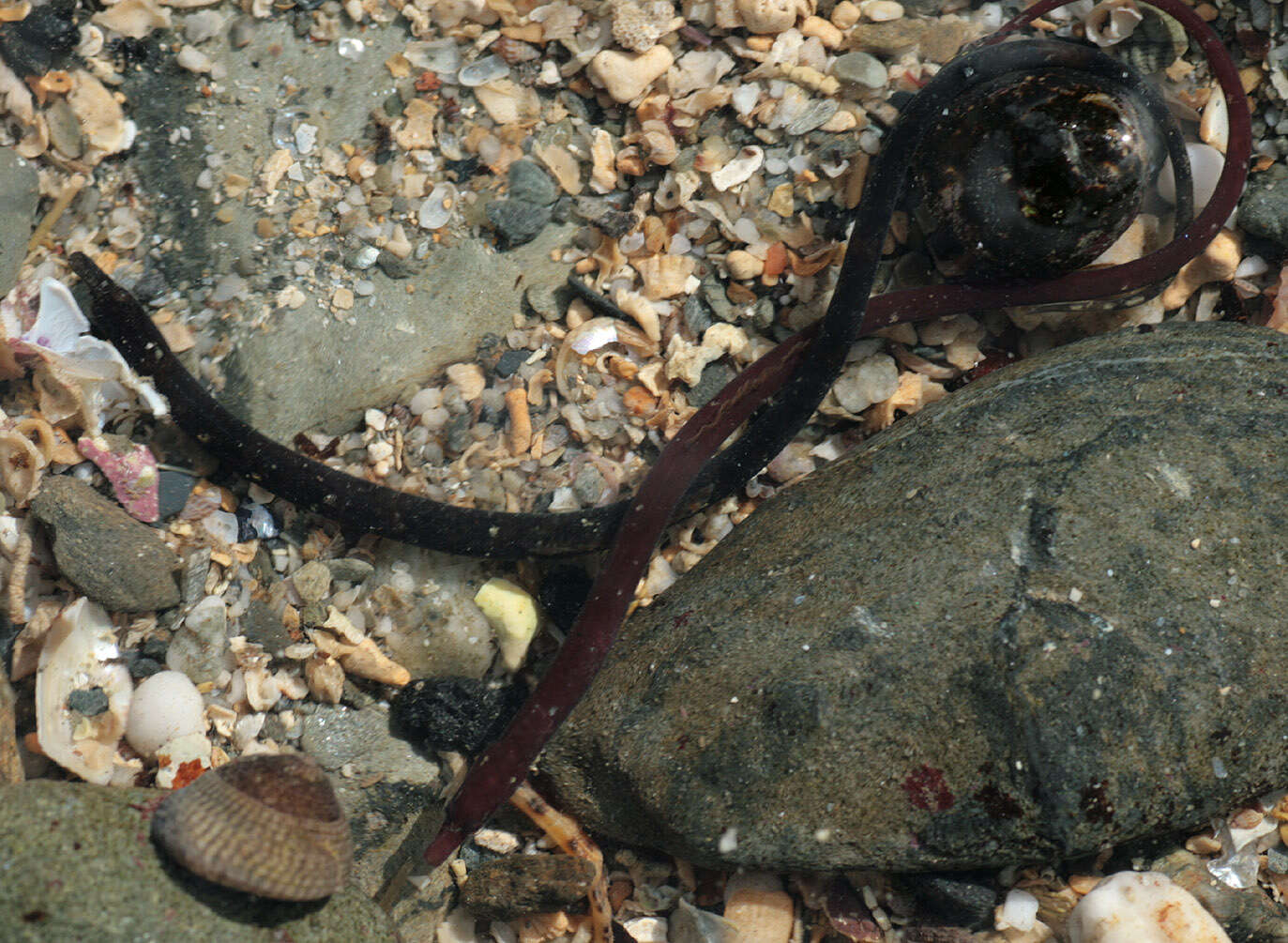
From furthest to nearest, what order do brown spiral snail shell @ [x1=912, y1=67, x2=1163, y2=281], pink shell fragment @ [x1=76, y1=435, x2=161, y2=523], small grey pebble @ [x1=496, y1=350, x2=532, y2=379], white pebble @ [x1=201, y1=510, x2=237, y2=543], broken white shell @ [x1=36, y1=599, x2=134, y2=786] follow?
small grey pebble @ [x1=496, y1=350, x2=532, y2=379] → white pebble @ [x1=201, y1=510, x2=237, y2=543] → pink shell fragment @ [x1=76, y1=435, x2=161, y2=523] → brown spiral snail shell @ [x1=912, y1=67, x2=1163, y2=281] → broken white shell @ [x1=36, y1=599, x2=134, y2=786]

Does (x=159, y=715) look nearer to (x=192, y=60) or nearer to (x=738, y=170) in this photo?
(x=192, y=60)

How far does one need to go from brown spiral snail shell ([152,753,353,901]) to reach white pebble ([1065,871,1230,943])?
7.76 ft

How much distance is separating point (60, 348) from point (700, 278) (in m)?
2.49

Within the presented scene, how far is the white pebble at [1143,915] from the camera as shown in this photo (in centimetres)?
291

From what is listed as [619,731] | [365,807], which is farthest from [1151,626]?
[365,807]

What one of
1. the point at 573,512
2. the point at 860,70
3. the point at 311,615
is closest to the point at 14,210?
the point at 311,615

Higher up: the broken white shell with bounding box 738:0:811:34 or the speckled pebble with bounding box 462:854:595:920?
the broken white shell with bounding box 738:0:811:34

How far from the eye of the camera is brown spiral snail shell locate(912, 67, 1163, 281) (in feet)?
10.5

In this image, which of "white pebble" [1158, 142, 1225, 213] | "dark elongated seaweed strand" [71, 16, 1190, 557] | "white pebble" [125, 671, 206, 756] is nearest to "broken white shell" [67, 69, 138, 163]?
"dark elongated seaweed strand" [71, 16, 1190, 557]

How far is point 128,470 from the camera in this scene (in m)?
3.43

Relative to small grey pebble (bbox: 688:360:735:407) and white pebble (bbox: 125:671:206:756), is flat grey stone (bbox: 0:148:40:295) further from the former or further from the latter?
small grey pebble (bbox: 688:360:735:407)

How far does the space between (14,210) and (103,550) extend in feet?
4.72

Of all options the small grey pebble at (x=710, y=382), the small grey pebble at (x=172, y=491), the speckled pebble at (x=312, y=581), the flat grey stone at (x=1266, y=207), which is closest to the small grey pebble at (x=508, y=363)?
the small grey pebble at (x=710, y=382)

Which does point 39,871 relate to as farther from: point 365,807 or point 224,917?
point 365,807
